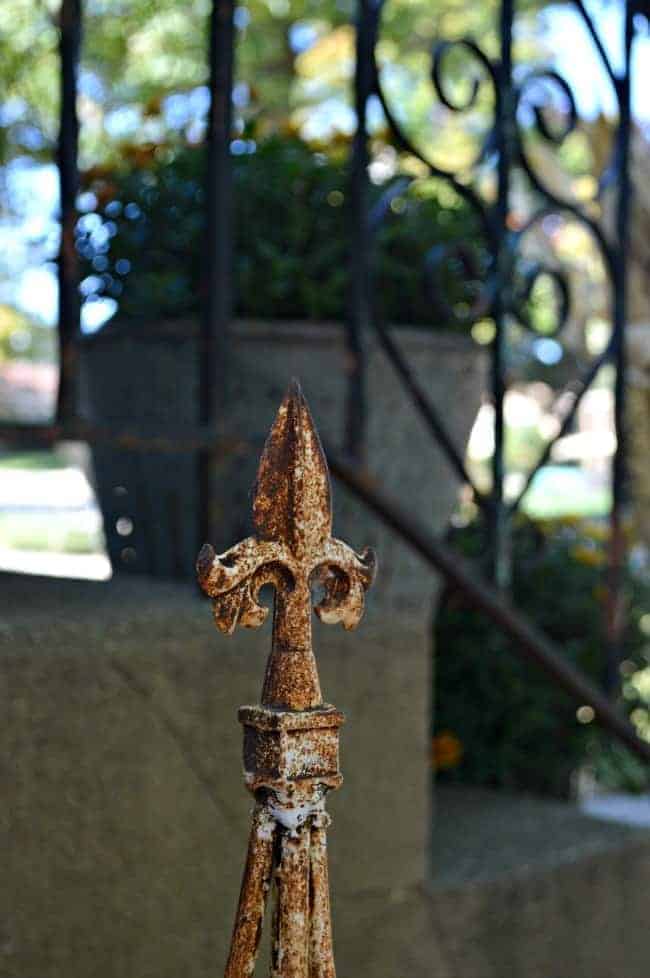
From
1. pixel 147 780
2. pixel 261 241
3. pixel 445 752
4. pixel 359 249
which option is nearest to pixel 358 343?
pixel 359 249

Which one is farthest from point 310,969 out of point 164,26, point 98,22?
point 164,26

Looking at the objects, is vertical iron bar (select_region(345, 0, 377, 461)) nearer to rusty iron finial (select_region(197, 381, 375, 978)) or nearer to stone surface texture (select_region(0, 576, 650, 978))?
stone surface texture (select_region(0, 576, 650, 978))

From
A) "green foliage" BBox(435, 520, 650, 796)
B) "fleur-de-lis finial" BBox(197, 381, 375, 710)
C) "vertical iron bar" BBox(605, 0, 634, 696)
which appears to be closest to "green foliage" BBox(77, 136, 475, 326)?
"vertical iron bar" BBox(605, 0, 634, 696)

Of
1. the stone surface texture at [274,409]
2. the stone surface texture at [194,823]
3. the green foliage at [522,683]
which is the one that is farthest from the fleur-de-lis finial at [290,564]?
the green foliage at [522,683]

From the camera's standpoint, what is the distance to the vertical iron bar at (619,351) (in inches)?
93.3

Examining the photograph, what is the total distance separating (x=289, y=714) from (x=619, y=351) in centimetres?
158

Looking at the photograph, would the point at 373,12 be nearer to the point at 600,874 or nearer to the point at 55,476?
the point at 600,874

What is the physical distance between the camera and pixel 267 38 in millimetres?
5961

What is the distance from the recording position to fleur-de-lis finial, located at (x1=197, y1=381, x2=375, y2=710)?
958 millimetres

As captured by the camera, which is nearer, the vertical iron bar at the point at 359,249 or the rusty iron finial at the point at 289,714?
the rusty iron finial at the point at 289,714

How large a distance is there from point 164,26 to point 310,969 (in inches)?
178

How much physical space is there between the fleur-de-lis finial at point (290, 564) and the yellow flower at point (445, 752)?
187cm

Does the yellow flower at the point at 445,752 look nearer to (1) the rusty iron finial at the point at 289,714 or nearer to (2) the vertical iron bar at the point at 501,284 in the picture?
(2) the vertical iron bar at the point at 501,284

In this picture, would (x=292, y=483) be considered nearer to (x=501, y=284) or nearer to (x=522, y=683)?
(x=501, y=284)
